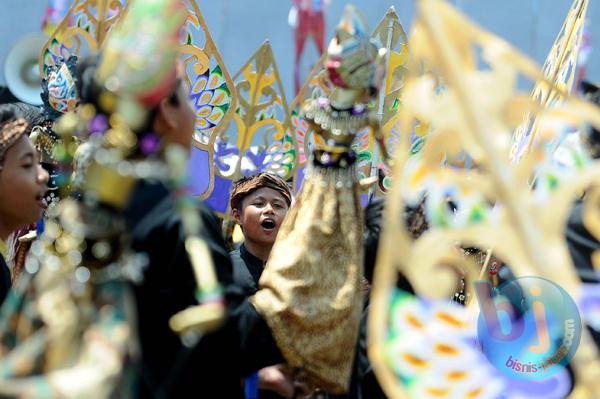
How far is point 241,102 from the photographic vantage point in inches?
188

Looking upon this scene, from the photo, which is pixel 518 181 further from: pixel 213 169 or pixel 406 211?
pixel 213 169

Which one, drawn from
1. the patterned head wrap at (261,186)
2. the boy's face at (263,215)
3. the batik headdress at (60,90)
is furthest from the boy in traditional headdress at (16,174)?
the batik headdress at (60,90)

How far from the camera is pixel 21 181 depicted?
269 centimetres

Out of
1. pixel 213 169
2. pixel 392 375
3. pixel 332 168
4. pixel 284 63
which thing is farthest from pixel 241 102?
pixel 284 63

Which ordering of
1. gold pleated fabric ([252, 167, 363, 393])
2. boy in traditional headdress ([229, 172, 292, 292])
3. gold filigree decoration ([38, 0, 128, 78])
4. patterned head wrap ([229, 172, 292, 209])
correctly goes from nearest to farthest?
gold pleated fabric ([252, 167, 363, 393]) → boy in traditional headdress ([229, 172, 292, 292]) → patterned head wrap ([229, 172, 292, 209]) → gold filigree decoration ([38, 0, 128, 78])

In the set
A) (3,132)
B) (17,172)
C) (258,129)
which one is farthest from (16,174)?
(258,129)

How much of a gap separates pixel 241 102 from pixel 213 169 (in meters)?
0.39

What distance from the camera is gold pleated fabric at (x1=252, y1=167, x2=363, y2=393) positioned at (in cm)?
227

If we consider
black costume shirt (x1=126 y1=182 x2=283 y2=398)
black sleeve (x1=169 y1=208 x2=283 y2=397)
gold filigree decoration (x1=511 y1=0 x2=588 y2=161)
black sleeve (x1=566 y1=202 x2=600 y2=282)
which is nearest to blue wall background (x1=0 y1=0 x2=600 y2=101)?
→ gold filigree decoration (x1=511 y1=0 x2=588 y2=161)

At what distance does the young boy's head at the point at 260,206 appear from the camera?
383cm

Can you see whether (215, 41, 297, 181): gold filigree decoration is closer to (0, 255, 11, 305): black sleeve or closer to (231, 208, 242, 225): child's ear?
(231, 208, 242, 225): child's ear

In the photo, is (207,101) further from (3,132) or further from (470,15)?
(470,15)

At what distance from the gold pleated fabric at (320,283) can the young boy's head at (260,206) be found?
143cm

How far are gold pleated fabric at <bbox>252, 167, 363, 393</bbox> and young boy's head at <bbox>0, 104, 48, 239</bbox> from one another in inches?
27.8
